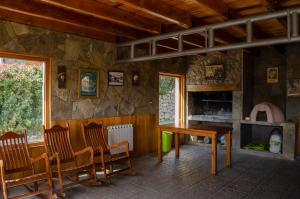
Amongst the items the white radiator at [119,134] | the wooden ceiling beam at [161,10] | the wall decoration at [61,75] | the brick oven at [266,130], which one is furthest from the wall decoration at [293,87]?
the wall decoration at [61,75]

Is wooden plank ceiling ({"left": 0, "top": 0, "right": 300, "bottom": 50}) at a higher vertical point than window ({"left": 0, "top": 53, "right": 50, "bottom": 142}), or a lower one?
higher

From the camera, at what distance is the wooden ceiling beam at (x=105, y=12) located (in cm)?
329

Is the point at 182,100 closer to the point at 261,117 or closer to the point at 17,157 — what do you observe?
the point at 261,117

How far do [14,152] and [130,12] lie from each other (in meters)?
2.67

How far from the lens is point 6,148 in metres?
3.47

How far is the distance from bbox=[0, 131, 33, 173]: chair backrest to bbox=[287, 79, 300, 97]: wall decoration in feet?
18.9

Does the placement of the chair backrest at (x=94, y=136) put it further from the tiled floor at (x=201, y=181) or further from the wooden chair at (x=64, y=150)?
the tiled floor at (x=201, y=181)

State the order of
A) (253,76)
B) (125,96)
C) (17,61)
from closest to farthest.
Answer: (17,61), (125,96), (253,76)

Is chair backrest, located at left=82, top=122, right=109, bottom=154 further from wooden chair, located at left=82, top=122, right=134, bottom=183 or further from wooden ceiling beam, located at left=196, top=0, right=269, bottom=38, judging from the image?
wooden ceiling beam, located at left=196, top=0, right=269, bottom=38

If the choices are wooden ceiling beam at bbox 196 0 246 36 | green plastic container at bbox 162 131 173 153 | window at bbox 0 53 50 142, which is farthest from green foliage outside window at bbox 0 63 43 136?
green plastic container at bbox 162 131 173 153

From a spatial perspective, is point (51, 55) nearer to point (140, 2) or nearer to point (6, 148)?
point (6, 148)

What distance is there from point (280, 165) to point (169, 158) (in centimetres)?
228

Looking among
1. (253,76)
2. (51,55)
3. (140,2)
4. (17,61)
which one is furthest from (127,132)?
(253,76)

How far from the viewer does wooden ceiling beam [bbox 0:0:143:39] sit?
3.34 meters
